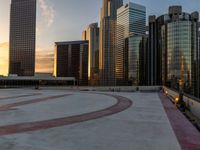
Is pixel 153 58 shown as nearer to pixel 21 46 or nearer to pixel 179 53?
pixel 179 53

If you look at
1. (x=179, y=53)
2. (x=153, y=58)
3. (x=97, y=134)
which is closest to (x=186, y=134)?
(x=97, y=134)

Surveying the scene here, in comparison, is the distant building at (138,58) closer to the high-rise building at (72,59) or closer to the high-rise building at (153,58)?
the high-rise building at (153,58)

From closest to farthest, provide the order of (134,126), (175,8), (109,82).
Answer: (134,126), (175,8), (109,82)

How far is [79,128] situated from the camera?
361 inches

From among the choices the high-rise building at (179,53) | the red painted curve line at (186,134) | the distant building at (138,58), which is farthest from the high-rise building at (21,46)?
the red painted curve line at (186,134)

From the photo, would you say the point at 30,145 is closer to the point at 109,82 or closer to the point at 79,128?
the point at 79,128

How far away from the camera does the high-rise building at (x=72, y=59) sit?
192000mm

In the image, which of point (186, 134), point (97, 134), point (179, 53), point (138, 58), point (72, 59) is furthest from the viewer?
point (72, 59)

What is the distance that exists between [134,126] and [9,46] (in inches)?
7804

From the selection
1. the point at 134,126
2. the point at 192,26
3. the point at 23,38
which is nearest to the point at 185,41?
the point at 192,26

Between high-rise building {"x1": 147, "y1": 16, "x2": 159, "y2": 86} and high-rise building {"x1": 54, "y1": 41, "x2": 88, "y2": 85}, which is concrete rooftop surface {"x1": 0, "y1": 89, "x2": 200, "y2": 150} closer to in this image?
high-rise building {"x1": 147, "y1": 16, "x2": 159, "y2": 86}

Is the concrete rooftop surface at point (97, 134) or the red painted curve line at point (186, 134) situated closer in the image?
the concrete rooftop surface at point (97, 134)

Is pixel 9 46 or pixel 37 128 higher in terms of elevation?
pixel 9 46

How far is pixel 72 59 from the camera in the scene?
19275 centimetres
